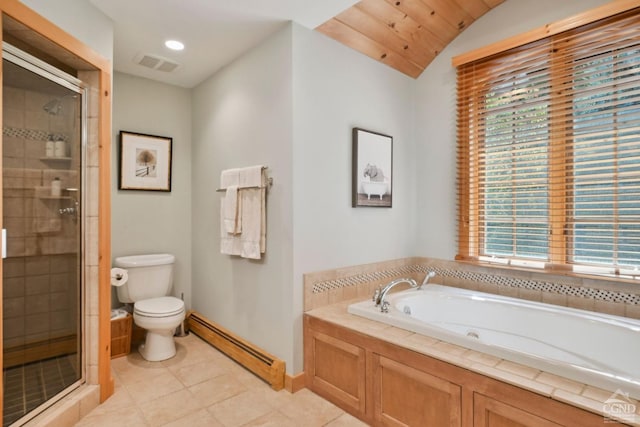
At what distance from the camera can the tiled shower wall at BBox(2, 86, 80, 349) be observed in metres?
1.84

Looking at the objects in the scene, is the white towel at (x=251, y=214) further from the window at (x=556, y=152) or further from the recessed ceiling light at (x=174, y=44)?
the window at (x=556, y=152)

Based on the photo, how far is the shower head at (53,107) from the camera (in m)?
2.04

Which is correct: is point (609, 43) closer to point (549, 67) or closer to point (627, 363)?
point (549, 67)

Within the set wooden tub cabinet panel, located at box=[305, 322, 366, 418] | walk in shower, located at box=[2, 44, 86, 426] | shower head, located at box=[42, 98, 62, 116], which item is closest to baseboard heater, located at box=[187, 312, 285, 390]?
wooden tub cabinet panel, located at box=[305, 322, 366, 418]

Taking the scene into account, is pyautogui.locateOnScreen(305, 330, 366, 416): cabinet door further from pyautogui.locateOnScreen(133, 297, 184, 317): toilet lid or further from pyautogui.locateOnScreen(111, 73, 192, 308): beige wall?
pyautogui.locateOnScreen(111, 73, 192, 308): beige wall

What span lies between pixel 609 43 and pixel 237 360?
335cm

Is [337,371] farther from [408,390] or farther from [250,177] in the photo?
[250,177]

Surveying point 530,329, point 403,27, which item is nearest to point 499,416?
point 530,329

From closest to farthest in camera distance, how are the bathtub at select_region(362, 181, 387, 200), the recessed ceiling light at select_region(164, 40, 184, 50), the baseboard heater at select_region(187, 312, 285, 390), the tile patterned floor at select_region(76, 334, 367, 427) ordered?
the tile patterned floor at select_region(76, 334, 367, 427), the baseboard heater at select_region(187, 312, 285, 390), the recessed ceiling light at select_region(164, 40, 184, 50), the bathtub at select_region(362, 181, 387, 200)

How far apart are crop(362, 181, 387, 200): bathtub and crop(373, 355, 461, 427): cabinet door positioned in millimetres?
1295

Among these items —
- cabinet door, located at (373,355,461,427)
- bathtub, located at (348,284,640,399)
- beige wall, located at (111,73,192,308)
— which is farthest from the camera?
beige wall, located at (111,73,192,308)

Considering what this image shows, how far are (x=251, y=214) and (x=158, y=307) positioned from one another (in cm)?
111

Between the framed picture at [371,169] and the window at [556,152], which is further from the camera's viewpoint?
the framed picture at [371,169]

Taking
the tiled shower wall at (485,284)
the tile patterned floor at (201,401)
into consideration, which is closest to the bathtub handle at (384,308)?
the tiled shower wall at (485,284)
